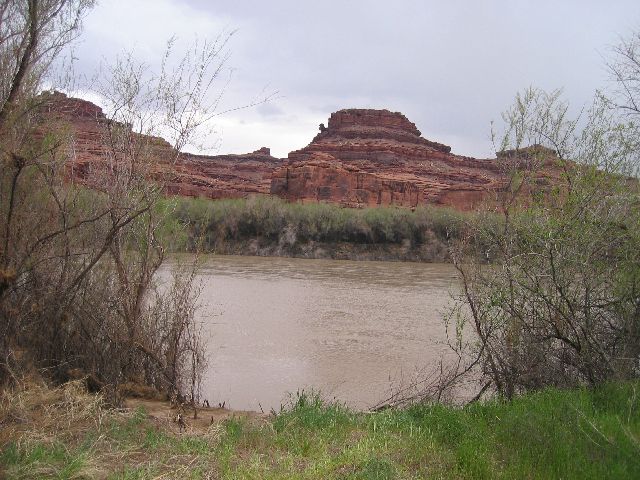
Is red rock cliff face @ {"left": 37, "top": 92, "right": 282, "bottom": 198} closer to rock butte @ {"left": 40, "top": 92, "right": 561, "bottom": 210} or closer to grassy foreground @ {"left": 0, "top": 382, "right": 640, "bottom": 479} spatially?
rock butte @ {"left": 40, "top": 92, "right": 561, "bottom": 210}

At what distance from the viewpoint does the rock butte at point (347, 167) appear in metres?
7.34

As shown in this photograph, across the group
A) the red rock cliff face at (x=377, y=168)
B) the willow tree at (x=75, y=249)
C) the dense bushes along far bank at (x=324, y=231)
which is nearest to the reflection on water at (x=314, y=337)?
the willow tree at (x=75, y=249)

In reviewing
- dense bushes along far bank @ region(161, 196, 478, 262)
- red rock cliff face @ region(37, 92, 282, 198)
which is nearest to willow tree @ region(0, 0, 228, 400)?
red rock cliff face @ region(37, 92, 282, 198)

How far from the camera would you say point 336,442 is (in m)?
4.92

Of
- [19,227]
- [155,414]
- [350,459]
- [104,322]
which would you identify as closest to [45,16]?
[19,227]

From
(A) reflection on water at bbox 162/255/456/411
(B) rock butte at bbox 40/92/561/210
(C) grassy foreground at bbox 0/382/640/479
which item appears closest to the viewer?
(C) grassy foreground at bbox 0/382/640/479

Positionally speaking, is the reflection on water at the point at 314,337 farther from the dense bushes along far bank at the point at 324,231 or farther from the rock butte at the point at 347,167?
the dense bushes along far bank at the point at 324,231

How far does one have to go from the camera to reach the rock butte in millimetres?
7336

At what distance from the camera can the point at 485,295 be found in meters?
6.95

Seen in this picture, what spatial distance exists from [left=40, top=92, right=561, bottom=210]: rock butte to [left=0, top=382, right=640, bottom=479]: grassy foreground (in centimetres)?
280

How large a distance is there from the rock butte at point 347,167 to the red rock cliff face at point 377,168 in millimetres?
121

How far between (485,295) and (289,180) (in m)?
59.1

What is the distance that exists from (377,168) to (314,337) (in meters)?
75.6

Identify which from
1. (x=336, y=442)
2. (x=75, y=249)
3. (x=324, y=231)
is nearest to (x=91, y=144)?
(x=75, y=249)
